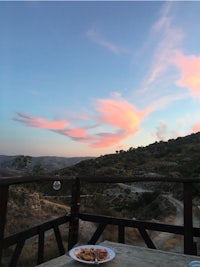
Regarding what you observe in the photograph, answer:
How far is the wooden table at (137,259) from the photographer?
1.82 meters

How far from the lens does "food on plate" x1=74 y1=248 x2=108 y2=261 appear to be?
1.78 meters

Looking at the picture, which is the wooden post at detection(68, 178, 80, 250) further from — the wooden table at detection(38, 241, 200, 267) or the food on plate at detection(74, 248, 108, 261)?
the food on plate at detection(74, 248, 108, 261)

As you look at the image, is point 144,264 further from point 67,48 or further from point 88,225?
point 67,48

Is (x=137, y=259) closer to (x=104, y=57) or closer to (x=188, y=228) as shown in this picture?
(x=188, y=228)

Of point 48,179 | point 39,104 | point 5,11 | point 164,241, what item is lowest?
point 164,241

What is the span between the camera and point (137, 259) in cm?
196

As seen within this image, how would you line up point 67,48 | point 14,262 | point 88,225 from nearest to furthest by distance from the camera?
point 14,262 → point 88,225 → point 67,48

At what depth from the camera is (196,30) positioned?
14016 mm

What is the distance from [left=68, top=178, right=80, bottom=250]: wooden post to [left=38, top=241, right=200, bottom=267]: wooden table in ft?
3.78

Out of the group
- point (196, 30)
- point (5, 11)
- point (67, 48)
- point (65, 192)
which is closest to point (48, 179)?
point (196, 30)

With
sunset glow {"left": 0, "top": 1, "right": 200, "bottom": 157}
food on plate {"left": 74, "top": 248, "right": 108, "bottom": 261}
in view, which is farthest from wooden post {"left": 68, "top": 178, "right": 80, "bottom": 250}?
sunset glow {"left": 0, "top": 1, "right": 200, "bottom": 157}

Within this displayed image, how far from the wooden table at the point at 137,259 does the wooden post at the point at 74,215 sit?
1.15m

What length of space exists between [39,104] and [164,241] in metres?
19.8

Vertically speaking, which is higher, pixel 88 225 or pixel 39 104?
pixel 39 104
